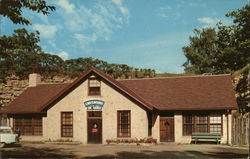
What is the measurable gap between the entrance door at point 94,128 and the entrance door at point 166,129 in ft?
17.3

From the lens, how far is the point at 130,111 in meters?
28.0

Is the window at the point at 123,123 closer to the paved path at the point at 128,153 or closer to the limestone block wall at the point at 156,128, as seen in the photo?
the limestone block wall at the point at 156,128

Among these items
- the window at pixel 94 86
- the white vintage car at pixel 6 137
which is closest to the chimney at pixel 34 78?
the window at pixel 94 86

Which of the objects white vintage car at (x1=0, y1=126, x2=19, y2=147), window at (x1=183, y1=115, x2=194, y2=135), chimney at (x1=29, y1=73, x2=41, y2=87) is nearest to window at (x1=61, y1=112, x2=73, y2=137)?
white vintage car at (x1=0, y1=126, x2=19, y2=147)

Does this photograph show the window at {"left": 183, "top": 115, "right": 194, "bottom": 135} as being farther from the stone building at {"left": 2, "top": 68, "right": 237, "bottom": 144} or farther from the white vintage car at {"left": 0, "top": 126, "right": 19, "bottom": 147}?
the white vintage car at {"left": 0, "top": 126, "right": 19, "bottom": 147}

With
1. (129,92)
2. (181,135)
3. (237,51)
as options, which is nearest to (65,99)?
(129,92)

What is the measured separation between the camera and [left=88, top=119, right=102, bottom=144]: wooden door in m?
28.6

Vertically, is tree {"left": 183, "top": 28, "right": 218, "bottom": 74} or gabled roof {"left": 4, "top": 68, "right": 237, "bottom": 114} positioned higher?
tree {"left": 183, "top": 28, "right": 218, "bottom": 74}

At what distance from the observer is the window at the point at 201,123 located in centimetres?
2723

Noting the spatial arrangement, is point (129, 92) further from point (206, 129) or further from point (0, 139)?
point (0, 139)

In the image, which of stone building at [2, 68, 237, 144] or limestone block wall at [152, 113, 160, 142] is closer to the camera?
stone building at [2, 68, 237, 144]

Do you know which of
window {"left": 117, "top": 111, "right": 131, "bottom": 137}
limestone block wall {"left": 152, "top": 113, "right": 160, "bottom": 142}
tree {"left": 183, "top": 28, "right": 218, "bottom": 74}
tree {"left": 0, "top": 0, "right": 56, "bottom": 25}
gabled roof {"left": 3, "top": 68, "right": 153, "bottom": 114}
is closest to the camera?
tree {"left": 0, "top": 0, "right": 56, "bottom": 25}

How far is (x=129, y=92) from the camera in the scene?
90.4ft

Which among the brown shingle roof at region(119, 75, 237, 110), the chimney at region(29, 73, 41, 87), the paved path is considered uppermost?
the chimney at region(29, 73, 41, 87)
